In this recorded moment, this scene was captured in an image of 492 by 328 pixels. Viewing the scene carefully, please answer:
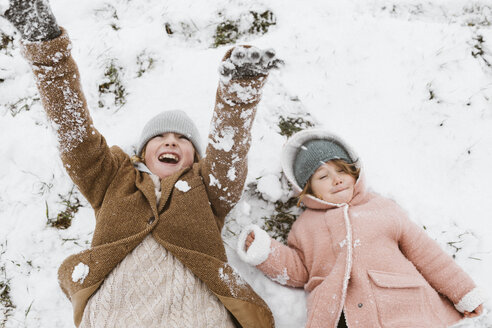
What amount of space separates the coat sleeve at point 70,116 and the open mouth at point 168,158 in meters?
0.31

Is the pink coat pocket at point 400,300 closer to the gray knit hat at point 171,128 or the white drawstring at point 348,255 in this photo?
the white drawstring at point 348,255

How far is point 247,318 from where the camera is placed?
2193 millimetres

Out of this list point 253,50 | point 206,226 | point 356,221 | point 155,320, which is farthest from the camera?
point 356,221

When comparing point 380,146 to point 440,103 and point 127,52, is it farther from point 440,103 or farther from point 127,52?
point 127,52

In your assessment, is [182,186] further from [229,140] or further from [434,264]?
[434,264]

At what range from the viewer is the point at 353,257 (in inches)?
98.1

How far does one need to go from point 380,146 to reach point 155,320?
2.27 m

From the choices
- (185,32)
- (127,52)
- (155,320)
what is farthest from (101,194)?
(185,32)

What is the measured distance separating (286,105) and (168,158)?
1.22 m

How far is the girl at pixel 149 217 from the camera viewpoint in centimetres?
200

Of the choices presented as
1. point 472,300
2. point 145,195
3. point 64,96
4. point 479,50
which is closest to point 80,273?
point 145,195

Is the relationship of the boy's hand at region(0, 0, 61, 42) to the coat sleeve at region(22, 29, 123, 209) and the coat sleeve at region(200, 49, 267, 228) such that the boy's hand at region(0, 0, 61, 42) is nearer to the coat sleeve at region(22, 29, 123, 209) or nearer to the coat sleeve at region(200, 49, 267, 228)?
the coat sleeve at region(22, 29, 123, 209)

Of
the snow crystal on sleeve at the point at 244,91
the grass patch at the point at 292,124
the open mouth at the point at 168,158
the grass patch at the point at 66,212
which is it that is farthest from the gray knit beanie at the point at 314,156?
the grass patch at the point at 66,212

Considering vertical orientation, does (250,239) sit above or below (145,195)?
below
